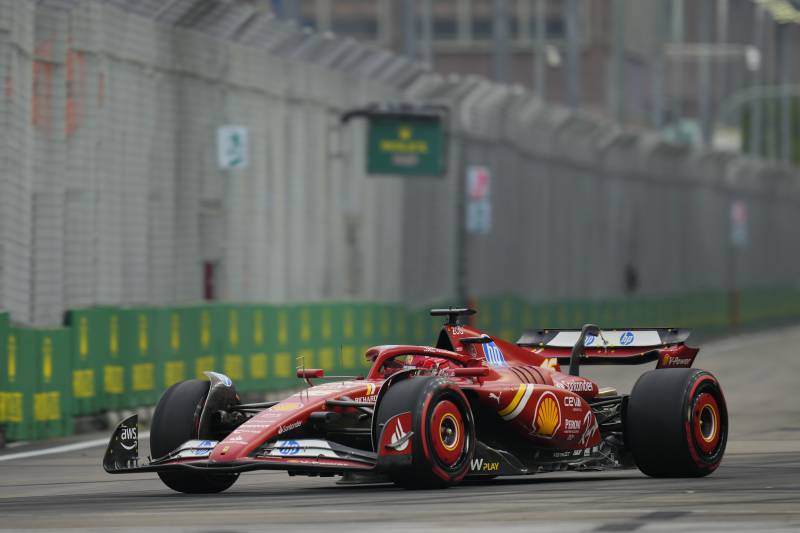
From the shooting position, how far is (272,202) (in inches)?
1104

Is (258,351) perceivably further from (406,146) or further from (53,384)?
(406,146)

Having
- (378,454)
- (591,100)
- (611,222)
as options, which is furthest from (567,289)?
(591,100)

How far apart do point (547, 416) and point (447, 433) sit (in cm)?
127

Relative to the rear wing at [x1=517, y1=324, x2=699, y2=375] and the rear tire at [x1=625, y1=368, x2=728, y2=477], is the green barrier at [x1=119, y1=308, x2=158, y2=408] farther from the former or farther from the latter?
the rear tire at [x1=625, y1=368, x2=728, y2=477]

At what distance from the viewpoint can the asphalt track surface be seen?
11234 mm

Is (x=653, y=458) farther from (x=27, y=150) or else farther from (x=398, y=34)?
(x=398, y=34)

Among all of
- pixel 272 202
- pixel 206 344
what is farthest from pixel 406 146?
pixel 206 344

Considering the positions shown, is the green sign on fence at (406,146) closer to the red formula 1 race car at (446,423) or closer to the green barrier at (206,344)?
the green barrier at (206,344)

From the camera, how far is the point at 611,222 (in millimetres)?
48562

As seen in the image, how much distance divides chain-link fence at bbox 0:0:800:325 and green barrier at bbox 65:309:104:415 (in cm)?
38

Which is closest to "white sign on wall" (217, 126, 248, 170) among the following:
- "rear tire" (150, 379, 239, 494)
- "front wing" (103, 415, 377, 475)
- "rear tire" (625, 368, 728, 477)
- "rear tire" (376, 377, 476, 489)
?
"rear tire" (625, 368, 728, 477)

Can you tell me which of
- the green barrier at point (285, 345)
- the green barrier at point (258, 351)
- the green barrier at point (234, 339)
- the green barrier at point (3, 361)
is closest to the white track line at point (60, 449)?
the green barrier at point (3, 361)

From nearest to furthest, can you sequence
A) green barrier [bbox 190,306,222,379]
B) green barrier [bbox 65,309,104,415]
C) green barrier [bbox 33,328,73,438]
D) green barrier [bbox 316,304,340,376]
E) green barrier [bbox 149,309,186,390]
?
green barrier [bbox 33,328,73,438] → green barrier [bbox 65,309,104,415] → green barrier [bbox 149,309,186,390] → green barrier [bbox 190,306,222,379] → green barrier [bbox 316,304,340,376]

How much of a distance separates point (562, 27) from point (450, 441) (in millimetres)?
81349
